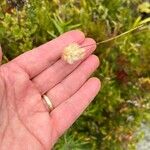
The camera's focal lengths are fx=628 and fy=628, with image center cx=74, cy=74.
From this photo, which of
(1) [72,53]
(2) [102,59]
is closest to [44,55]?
(1) [72,53]

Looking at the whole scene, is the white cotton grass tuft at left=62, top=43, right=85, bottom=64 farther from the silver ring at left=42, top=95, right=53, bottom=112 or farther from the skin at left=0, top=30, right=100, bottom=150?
the silver ring at left=42, top=95, right=53, bottom=112

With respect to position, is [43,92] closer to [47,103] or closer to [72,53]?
[47,103]

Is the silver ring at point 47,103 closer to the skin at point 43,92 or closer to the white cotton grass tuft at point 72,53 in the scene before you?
the skin at point 43,92

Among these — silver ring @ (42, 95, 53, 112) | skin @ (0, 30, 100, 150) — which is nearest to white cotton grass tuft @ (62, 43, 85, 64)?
skin @ (0, 30, 100, 150)

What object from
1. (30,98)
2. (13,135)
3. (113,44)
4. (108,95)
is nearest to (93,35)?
(113,44)

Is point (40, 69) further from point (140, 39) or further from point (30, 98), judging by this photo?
point (140, 39)

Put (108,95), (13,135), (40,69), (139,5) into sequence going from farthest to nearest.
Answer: (139,5) < (108,95) < (40,69) < (13,135)
